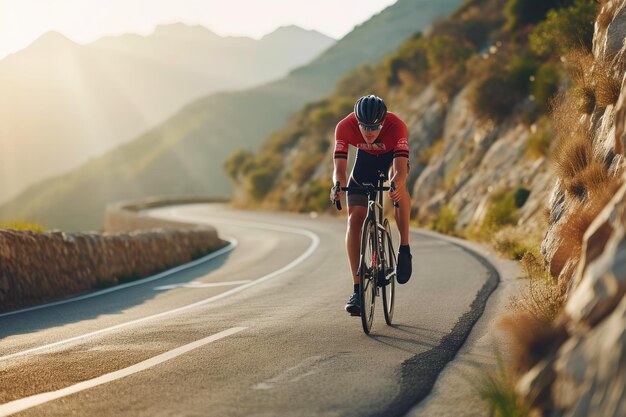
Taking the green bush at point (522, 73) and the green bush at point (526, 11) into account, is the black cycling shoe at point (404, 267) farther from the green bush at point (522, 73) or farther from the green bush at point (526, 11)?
the green bush at point (526, 11)

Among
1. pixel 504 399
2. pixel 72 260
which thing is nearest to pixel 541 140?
pixel 72 260

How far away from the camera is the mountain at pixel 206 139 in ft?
412

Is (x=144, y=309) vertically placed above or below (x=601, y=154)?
below

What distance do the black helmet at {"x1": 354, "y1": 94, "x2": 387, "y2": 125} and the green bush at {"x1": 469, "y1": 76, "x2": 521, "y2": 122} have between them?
61.9 ft

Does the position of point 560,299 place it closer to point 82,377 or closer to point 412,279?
point 82,377

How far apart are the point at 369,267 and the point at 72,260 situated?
21.4 feet

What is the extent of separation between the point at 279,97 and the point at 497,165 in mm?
121647

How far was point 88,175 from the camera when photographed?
13000 cm

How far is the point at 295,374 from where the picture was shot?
212 inches

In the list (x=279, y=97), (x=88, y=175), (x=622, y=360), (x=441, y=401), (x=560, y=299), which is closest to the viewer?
(x=622, y=360)

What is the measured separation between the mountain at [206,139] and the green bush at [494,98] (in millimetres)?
98874

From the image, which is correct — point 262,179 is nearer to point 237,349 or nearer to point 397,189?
point 397,189

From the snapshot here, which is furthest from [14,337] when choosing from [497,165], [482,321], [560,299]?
[497,165]

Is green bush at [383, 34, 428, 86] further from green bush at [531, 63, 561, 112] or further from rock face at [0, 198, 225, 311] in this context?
rock face at [0, 198, 225, 311]
